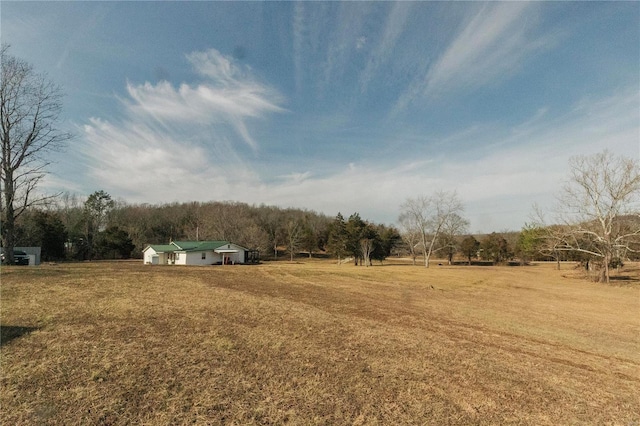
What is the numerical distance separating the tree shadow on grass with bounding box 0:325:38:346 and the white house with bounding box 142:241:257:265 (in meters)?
41.7

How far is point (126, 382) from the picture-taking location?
193 inches

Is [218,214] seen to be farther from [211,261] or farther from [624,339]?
[624,339]

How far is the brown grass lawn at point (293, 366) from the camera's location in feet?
14.3

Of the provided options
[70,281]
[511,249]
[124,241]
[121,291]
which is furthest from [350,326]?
[511,249]

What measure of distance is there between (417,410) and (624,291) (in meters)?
30.2

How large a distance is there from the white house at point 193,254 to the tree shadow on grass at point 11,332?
137 feet

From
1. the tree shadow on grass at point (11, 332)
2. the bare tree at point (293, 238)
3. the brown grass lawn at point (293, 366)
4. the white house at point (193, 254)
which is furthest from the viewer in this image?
the bare tree at point (293, 238)

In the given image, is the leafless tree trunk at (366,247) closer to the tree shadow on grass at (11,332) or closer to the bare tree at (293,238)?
the bare tree at (293,238)

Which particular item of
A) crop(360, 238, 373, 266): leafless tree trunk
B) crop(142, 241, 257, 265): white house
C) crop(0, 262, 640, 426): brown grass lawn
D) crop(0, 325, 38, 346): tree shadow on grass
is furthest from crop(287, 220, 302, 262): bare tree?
crop(0, 325, 38, 346): tree shadow on grass

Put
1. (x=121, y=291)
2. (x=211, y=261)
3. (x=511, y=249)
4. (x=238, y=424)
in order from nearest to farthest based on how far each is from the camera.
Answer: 1. (x=238, y=424)
2. (x=121, y=291)
3. (x=211, y=261)
4. (x=511, y=249)

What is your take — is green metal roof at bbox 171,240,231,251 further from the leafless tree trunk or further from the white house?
the leafless tree trunk

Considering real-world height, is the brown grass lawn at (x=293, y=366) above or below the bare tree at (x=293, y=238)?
below

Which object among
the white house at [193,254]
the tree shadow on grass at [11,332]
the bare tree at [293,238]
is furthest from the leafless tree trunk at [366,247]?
the tree shadow on grass at [11,332]

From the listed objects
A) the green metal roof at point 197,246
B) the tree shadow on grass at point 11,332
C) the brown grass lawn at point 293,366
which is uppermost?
the green metal roof at point 197,246
